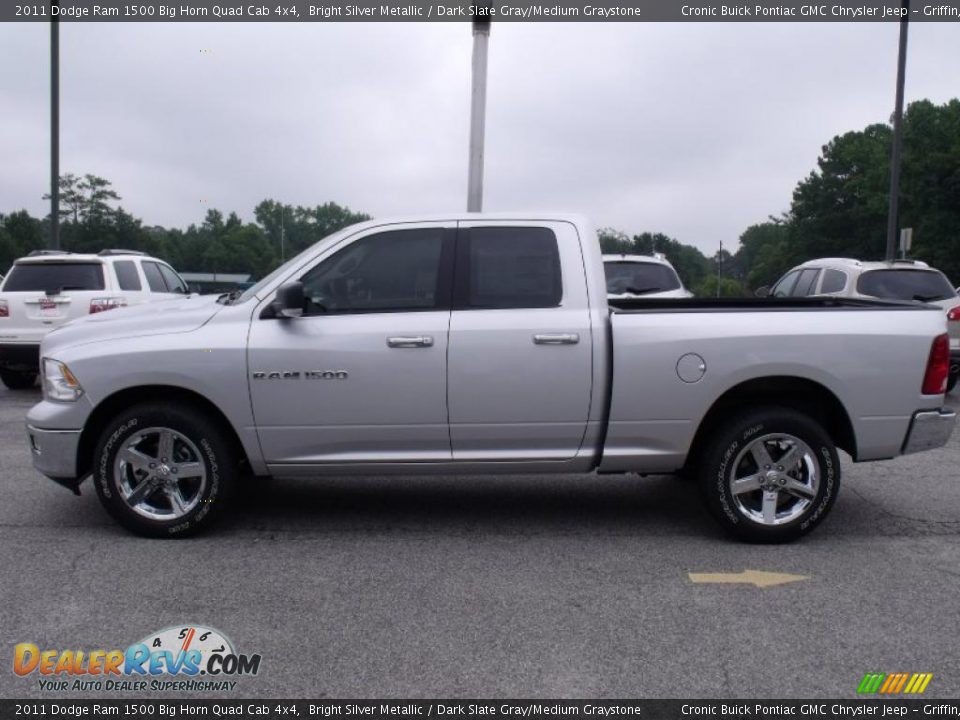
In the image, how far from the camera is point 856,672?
12.0 ft

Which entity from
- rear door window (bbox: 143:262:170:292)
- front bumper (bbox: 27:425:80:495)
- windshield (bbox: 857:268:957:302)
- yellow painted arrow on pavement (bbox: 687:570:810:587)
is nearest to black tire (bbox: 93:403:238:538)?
front bumper (bbox: 27:425:80:495)

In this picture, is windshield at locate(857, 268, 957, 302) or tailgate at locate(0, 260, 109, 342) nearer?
windshield at locate(857, 268, 957, 302)

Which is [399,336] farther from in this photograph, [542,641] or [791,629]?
[791,629]

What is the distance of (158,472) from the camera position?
5.27 m

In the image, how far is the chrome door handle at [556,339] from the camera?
5.20m

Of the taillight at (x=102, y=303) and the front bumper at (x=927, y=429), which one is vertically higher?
the taillight at (x=102, y=303)

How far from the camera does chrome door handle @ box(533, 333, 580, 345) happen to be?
5199mm

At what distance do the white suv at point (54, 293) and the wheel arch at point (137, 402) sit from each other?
6.70 m

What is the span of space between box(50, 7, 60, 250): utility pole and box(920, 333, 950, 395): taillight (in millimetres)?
16913

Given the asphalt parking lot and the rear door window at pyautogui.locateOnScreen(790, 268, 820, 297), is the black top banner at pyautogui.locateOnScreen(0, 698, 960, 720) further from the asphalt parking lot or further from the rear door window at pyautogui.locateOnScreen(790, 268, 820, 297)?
the rear door window at pyautogui.locateOnScreen(790, 268, 820, 297)

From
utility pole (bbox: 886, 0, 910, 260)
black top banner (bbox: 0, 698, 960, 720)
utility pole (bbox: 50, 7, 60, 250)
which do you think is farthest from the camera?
utility pole (bbox: 886, 0, 910, 260)

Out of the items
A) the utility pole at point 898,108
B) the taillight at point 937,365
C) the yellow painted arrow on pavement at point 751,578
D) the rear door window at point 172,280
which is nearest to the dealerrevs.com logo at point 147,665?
the yellow painted arrow on pavement at point 751,578

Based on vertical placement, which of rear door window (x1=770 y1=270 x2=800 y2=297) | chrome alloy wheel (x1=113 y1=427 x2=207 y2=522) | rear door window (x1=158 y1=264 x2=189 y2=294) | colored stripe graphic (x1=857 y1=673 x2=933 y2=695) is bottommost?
colored stripe graphic (x1=857 y1=673 x2=933 y2=695)

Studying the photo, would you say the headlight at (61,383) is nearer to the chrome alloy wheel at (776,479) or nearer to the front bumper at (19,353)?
the chrome alloy wheel at (776,479)
